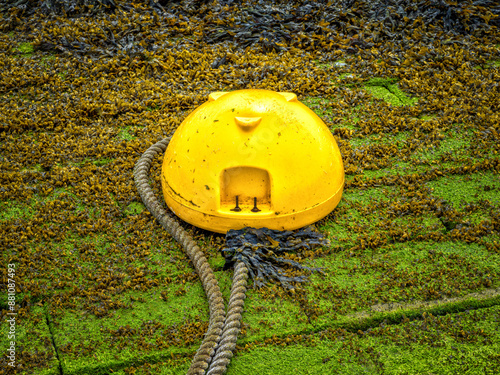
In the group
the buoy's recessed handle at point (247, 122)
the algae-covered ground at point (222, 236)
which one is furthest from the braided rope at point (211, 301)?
the buoy's recessed handle at point (247, 122)

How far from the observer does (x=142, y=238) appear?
323 centimetres

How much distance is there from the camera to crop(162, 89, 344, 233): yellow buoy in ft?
9.66

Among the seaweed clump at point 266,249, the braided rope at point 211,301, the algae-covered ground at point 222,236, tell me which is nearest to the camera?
the braided rope at point 211,301

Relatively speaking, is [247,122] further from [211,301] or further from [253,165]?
[211,301]

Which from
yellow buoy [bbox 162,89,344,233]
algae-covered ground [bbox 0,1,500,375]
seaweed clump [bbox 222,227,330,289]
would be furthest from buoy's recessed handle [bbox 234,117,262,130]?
algae-covered ground [bbox 0,1,500,375]

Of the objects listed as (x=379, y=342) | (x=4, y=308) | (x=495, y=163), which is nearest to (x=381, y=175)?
(x=495, y=163)

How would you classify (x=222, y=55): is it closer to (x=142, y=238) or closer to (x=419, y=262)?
(x=142, y=238)

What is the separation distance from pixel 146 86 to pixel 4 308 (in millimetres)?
2753

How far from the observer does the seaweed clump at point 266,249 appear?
9.57ft

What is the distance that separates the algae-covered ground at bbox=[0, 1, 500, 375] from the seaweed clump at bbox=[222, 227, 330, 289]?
8 centimetres

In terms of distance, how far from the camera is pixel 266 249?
2988 mm

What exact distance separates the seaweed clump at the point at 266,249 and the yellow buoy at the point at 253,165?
2.3 inches

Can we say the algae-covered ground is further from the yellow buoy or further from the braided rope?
the yellow buoy

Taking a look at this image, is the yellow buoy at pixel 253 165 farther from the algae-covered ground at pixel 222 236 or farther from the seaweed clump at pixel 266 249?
the algae-covered ground at pixel 222 236
